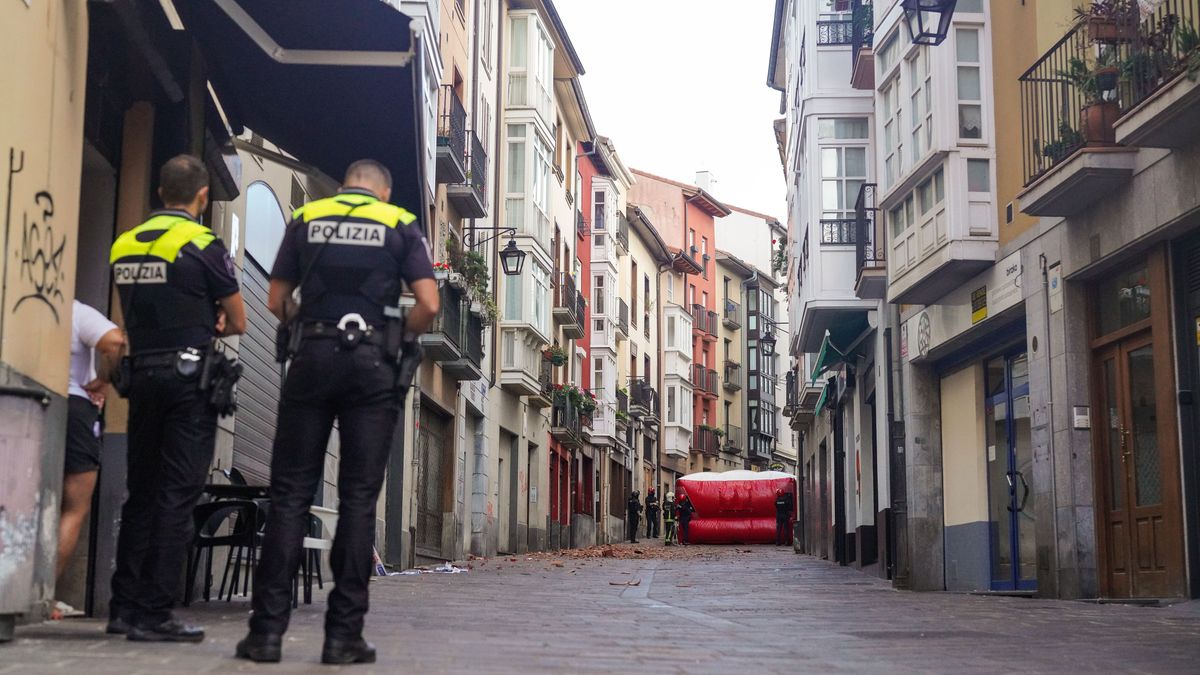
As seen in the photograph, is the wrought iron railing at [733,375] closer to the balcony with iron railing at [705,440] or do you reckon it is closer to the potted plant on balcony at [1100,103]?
the balcony with iron railing at [705,440]

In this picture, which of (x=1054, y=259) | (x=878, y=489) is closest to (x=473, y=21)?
(x=878, y=489)

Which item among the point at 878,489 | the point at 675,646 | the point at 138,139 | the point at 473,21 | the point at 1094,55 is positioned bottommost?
the point at 675,646

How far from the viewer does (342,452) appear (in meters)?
6.20

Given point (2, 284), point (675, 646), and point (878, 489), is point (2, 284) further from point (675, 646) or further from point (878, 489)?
point (878, 489)

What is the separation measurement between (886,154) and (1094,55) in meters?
6.83

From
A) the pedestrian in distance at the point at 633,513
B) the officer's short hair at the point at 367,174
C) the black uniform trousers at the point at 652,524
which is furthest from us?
the black uniform trousers at the point at 652,524

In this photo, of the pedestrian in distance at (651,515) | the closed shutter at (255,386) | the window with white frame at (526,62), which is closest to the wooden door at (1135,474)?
the closed shutter at (255,386)

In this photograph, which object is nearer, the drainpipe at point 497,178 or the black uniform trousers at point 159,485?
the black uniform trousers at point 159,485

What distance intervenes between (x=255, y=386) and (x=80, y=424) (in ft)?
22.2

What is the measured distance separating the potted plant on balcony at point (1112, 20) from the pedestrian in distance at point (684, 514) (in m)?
34.9

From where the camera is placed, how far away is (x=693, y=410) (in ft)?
253

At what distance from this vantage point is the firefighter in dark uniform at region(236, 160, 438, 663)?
604cm

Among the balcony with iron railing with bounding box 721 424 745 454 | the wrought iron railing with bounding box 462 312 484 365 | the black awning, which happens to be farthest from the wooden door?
the balcony with iron railing with bounding box 721 424 745 454

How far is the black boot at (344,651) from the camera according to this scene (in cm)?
588
